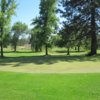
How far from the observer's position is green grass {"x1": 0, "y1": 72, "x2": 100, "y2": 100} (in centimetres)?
971

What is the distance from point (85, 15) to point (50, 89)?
2559 cm

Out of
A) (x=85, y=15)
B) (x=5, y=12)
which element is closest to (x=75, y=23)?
(x=85, y=15)

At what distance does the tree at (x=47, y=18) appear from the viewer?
4762cm

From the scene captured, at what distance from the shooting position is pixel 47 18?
157 feet

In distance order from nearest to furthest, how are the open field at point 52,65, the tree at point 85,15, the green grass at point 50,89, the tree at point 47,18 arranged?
the green grass at point 50,89 < the open field at point 52,65 < the tree at point 85,15 < the tree at point 47,18

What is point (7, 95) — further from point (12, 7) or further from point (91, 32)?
point (12, 7)

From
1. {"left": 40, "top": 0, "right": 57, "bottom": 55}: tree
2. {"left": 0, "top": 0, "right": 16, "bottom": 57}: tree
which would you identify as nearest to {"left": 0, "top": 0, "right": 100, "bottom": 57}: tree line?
{"left": 0, "top": 0, "right": 16, "bottom": 57}: tree

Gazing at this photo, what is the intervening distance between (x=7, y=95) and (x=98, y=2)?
86.8ft

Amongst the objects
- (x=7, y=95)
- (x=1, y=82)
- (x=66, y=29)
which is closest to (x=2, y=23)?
(x=66, y=29)

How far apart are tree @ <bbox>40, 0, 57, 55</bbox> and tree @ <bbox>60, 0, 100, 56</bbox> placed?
11249mm

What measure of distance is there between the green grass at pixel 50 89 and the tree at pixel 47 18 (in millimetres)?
34275

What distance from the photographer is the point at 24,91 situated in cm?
1067

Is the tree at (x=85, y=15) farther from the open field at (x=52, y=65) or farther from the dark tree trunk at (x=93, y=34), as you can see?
the open field at (x=52, y=65)

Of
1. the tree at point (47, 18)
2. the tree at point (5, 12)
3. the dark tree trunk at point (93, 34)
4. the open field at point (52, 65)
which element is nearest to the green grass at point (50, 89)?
the open field at point (52, 65)
